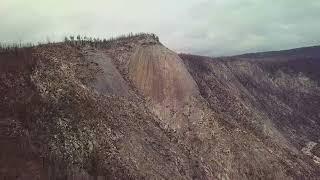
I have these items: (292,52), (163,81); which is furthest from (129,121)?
(292,52)

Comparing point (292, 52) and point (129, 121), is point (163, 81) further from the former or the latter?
point (292, 52)

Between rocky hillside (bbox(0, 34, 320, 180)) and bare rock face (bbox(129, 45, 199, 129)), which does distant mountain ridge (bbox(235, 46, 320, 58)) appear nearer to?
rocky hillside (bbox(0, 34, 320, 180))

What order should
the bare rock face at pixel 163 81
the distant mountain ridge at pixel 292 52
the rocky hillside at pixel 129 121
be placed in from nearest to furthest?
the rocky hillside at pixel 129 121
the bare rock face at pixel 163 81
the distant mountain ridge at pixel 292 52

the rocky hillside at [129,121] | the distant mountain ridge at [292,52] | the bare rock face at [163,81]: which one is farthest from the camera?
the distant mountain ridge at [292,52]

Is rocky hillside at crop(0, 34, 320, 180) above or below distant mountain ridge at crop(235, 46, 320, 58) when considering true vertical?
below

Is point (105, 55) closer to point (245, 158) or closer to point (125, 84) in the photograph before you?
point (125, 84)

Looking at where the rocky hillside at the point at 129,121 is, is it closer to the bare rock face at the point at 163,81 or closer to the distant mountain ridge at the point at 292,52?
the bare rock face at the point at 163,81

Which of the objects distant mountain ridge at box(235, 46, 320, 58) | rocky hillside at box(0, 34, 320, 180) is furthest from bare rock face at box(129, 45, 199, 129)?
distant mountain ridge at box(235, 46, 320, 58)

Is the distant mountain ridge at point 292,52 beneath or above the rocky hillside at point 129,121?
above

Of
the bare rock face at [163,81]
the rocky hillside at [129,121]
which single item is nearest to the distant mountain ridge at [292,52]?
the rocky hillside at [129,121]

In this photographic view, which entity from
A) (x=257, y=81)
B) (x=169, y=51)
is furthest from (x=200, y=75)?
(x=257, y=81)

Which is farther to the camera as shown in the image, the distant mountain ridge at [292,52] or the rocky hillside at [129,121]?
the distant mountain ridge at [292,52]
